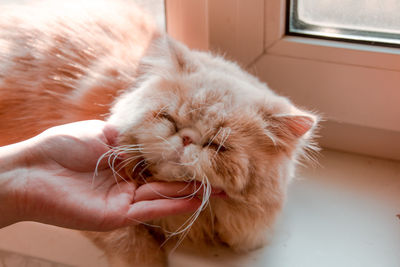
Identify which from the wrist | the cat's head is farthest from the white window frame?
the wrist

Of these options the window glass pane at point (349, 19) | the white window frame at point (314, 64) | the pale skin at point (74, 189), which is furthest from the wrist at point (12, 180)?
the window glass pane at point (349, 19)

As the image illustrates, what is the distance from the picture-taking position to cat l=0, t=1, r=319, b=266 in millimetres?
908

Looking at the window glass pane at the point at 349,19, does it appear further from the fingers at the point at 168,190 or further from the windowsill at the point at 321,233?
the fingers at the point at 168,190

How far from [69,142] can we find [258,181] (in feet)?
1.31

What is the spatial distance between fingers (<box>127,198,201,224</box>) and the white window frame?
0.61 m

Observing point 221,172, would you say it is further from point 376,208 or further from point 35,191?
point 376,208

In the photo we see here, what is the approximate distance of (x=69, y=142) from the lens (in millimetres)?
964

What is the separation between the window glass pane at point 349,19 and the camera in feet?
3.97

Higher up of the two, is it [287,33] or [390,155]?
[287,33]

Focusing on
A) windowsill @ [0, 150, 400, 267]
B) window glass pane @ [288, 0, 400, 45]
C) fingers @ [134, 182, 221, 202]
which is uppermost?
window glass pane @ [288, 0, 400, 45]

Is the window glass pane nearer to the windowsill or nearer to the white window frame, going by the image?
the white window frame

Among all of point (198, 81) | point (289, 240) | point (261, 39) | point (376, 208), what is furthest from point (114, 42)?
point (376, 208)

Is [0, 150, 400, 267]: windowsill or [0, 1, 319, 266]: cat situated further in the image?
[0, 150, 400, 267]: windowsill

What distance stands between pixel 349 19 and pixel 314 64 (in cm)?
15
